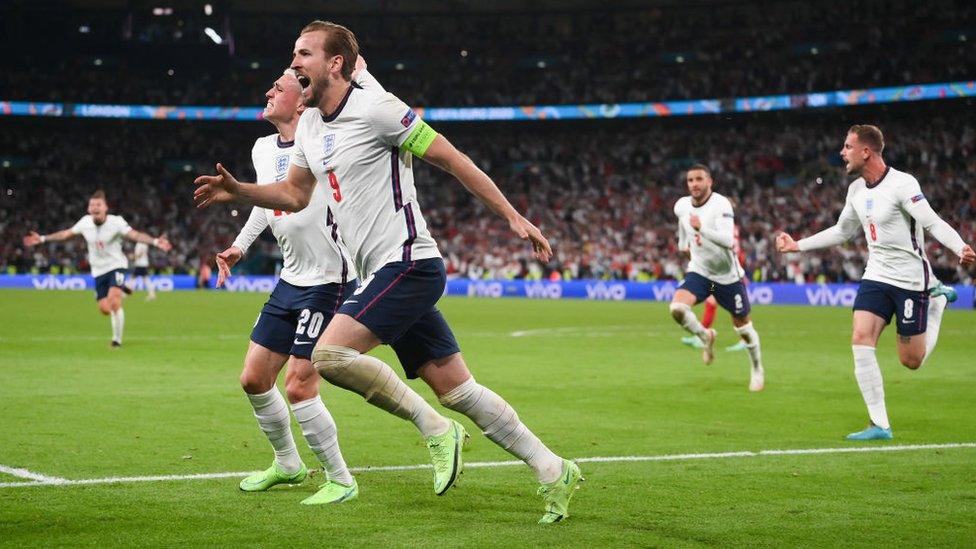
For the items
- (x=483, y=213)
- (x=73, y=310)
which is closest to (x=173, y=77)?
(x=483, y=213)

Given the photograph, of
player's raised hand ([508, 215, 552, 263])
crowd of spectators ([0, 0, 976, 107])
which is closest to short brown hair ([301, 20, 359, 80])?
player's raised hand ([508, 215, 552, 263])

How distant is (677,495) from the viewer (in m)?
6.88

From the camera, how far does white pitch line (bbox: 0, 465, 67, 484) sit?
23.4 ft

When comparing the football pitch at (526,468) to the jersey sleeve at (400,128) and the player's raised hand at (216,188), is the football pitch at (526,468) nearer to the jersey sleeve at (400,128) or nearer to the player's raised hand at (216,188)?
the player's raised hand at (216,188)

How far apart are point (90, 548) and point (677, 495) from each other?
3.28 m

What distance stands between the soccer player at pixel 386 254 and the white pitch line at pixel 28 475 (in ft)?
7.77

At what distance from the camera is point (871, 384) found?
9656 mm

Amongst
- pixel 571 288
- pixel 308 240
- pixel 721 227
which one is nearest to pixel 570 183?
pixel 571 288

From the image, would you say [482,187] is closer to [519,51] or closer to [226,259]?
[226,259]

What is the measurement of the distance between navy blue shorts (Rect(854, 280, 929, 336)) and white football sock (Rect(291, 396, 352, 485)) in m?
4.90

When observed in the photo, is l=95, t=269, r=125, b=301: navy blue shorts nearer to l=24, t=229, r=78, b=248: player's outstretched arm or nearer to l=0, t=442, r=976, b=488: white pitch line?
l=24, t=229, r=78, b=248: player's outstretched arm

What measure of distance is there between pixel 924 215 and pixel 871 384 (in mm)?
1433

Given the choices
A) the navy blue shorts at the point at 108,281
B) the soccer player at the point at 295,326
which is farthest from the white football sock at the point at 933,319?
the navy blue shorts at the point at 108,281

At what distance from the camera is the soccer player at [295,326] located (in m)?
6.80
